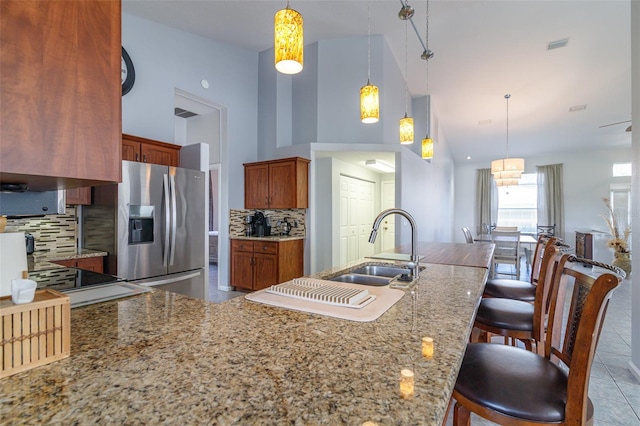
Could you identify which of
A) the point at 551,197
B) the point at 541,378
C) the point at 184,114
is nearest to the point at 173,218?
the point at 541,378

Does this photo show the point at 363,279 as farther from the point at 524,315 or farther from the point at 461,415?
the point at 524,315

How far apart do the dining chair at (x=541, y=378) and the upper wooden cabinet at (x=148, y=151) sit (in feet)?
11.7

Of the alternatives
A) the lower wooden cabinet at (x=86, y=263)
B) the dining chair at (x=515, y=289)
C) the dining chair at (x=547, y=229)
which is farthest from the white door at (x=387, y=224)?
the lower wooden cabinet at (x=86, y=263)

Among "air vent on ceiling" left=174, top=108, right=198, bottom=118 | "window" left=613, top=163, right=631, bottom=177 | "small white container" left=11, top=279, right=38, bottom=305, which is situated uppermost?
"air vent on ceiling" left=174, top=108, right=198, bottom=118

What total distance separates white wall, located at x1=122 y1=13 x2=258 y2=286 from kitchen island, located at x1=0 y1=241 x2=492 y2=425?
11.1 feet

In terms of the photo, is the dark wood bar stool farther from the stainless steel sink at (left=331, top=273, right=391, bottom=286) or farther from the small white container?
the small white container

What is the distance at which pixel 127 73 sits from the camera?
11.5 ft

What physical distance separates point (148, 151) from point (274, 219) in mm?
2145

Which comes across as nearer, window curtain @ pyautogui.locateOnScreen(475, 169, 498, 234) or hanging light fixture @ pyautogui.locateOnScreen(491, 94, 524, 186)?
hanging light fixture @ pyautogui.locateOnScreen(491, 94, 524, 186)

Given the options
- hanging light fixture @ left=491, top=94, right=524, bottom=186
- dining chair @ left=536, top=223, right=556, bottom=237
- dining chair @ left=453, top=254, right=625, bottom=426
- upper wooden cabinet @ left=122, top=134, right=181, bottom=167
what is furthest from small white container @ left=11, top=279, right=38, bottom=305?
dining chair @ left=536, top=223, right=556, bottom=237

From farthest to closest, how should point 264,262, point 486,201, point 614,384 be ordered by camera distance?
point 486,201, point 264,262, point 614,384

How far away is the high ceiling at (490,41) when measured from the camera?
3.67 metres

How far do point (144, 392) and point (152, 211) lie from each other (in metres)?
2.74

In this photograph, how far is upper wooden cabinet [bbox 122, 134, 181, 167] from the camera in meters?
3.29
